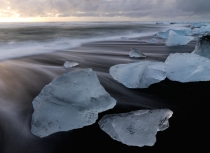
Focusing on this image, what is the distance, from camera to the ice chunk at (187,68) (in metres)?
2.49

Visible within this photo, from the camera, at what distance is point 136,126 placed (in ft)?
4.58

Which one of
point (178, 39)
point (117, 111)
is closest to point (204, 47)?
point (117, 111)

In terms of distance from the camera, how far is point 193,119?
165 cm

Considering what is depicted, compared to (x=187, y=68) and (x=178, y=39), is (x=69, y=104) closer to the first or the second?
(x=187, y=68)

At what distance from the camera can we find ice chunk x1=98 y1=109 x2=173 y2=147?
134 cm

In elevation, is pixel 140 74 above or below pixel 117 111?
above

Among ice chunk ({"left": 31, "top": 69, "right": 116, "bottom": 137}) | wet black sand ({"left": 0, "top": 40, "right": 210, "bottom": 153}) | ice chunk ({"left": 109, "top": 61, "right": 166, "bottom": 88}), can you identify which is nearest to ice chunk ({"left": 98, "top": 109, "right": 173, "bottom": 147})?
wet black sand ({"left": 0, "top": 40, "right": 210, "bottom": 153})

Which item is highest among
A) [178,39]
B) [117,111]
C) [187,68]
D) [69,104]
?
[178,39]

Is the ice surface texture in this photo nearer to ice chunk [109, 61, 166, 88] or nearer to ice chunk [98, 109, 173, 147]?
ice chunk [109, 61, 166, 88]

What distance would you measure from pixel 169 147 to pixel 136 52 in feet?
10.7

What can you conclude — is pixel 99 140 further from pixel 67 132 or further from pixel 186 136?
pixel 186 136

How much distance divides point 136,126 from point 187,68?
1634mm

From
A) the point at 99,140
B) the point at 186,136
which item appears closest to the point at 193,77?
the point at 186,136

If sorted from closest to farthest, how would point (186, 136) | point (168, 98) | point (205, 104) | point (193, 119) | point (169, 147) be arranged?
point (169, 147)
point (186, 136)
point (193, 119)
point (205, 104)
point (168, 98)
